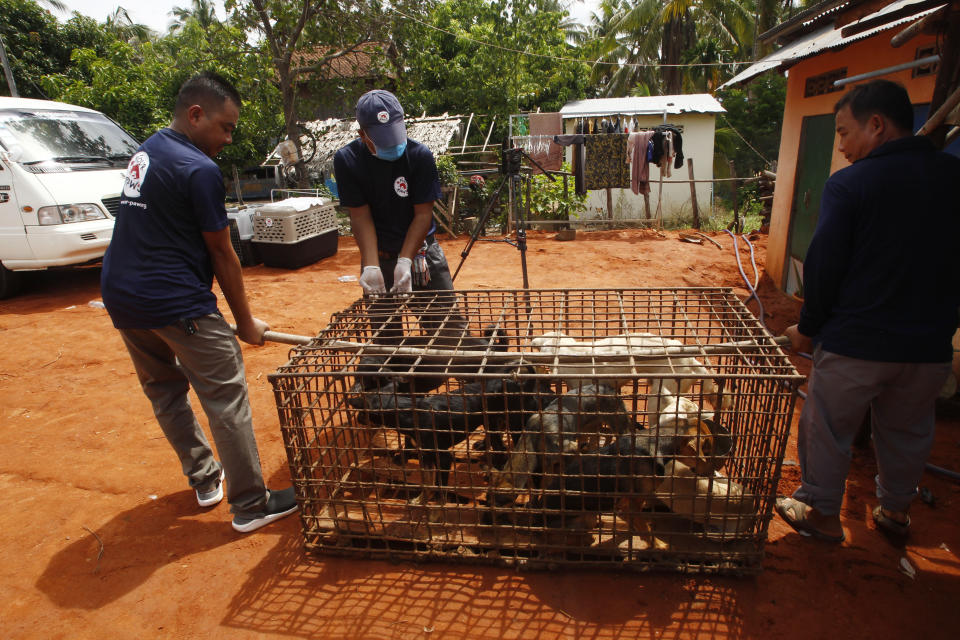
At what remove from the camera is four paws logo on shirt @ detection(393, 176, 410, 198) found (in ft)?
10.9

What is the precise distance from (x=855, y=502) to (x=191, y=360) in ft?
10.8

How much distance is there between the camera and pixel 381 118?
10.0ft

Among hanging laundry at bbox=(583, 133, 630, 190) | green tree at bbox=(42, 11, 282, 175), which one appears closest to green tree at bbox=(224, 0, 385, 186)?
green tree at bbox=(42, 11, 282, 175)

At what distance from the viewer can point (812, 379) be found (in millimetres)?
2336

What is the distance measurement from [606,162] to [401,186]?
7878 mm

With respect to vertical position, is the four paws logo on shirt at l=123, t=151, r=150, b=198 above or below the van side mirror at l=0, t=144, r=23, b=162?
below

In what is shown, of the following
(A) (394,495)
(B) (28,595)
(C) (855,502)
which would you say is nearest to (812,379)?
(C) (855,502)

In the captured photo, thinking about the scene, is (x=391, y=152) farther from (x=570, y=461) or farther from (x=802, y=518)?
(x=802, y=518)

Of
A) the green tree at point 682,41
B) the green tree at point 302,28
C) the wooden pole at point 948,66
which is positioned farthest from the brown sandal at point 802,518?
the green tree at point 682,41

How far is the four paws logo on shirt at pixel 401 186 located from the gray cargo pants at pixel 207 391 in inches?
52.0

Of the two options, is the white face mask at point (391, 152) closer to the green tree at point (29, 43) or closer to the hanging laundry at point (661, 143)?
the hanging laundry at point (661, 143)

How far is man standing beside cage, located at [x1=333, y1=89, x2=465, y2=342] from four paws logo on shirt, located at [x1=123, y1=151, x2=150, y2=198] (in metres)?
1.06

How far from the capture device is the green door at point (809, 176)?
223 inches

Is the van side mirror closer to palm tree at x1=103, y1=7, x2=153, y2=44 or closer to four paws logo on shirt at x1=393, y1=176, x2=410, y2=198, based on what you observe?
four paws logo on shirt at x1=393, y1=176, x2=410, y2=198
